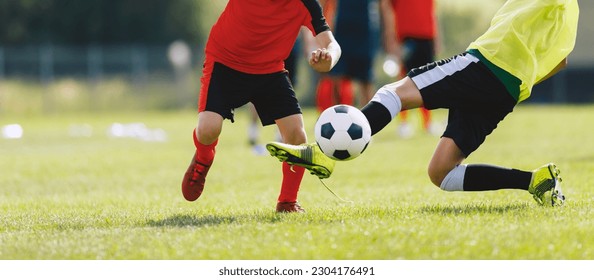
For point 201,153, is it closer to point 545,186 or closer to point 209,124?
point 209,124

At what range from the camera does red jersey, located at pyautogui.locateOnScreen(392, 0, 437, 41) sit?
1498 centimetres

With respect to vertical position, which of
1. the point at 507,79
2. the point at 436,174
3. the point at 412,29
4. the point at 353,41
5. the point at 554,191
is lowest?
the point at 554,191

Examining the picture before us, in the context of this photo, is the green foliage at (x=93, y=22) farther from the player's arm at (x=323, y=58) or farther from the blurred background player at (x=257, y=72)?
the player's arm at (x=323, y=58)

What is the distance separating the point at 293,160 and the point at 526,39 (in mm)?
1649

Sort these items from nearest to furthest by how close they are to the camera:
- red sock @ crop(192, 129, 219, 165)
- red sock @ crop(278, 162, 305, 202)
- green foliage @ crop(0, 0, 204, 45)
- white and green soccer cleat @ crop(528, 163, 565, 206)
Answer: white and green soccer cleat @ crop(528, 163, 565, 206), red sock @ crop(278, 162, 305, 202), red sock @ crop(192, 129, 219, 165), green foliage @ crop(0, 0, 204, 45)

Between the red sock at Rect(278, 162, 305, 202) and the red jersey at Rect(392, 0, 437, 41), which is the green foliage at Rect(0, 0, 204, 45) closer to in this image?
the red jersey at Rect(392, 0, 437, 41)

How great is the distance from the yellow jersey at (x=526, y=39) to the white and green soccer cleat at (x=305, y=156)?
1218 mm

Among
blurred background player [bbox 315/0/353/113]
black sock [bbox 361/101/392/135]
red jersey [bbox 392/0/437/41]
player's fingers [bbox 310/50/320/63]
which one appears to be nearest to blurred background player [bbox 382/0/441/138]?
red jersey [bbox 392/0/437/41]

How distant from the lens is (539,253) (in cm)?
475

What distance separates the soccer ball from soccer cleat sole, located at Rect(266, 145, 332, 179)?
10 centimetres

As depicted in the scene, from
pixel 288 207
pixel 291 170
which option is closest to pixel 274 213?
pixel 288 207

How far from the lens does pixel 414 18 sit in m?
15.0
